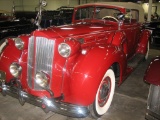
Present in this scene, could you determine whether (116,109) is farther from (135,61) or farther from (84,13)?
(84,13)

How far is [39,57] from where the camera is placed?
8.53 ft

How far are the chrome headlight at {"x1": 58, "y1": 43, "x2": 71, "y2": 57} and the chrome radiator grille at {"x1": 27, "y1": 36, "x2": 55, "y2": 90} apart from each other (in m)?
0.13

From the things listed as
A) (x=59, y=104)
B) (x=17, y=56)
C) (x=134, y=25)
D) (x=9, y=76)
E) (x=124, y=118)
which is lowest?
(x=124, y=118)

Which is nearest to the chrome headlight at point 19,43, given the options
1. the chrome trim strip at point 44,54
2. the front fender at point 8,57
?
the front fender at point 8,57

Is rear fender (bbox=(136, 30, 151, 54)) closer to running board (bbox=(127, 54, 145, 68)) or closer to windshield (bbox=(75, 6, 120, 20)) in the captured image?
running board (bbox=(127, 54, 145, 68))

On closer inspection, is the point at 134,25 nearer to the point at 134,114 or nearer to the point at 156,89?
the point at 134,114

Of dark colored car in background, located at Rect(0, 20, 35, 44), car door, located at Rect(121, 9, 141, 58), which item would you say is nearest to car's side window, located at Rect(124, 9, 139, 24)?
car door, located at Rect(121, 9, 141, 58)

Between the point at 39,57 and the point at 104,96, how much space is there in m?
1.23

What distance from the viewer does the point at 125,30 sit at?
162 inches

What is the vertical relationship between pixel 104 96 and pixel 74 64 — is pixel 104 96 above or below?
below

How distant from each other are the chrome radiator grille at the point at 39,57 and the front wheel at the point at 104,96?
2.71 feet

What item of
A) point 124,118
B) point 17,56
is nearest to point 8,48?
point 17,56

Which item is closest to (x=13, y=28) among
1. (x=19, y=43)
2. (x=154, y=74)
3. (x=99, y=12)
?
(x=99, y=12)

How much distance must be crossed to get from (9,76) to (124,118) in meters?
1.98
